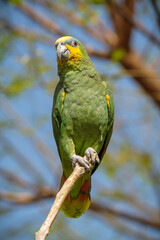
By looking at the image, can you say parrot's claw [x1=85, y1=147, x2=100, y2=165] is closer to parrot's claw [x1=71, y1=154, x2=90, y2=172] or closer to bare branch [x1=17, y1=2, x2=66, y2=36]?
parrot's claw [x1=71, y1=154, x2=90, y2=172]

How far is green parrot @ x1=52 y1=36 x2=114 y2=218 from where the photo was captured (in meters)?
1.63

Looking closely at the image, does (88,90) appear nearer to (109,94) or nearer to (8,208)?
(109,94)

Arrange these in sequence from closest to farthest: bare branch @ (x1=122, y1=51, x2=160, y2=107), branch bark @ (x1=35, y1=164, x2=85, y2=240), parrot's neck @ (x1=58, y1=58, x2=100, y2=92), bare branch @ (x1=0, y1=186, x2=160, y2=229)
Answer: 1. branch bark @ (x1=35, y1=164, x2=85, y2=240)
2. parrot's neck @ (x1=58, y1=58, x2=100, y2=92)
3. bare branch @ (x1=0, y1=186, x2=160, y2=229)
4. bare branch @ (x1=122, y1=51, x2=160, y2=107)

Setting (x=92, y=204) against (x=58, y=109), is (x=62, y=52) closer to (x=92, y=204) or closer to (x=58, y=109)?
(x=58, y=109)

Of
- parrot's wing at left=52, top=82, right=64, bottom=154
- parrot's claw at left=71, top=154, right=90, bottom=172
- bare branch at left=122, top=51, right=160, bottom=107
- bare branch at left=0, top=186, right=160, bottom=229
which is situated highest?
bare branch at left=122, top=51, right=160, bottom=107

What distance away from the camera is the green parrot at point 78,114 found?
1.63 meters

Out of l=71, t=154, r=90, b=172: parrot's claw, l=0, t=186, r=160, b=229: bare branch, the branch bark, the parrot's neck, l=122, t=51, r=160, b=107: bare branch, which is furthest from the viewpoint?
l=122, t=51, r=160, b=107: bare branch

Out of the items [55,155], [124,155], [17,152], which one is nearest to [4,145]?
[17,152]

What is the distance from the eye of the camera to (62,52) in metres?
1.65

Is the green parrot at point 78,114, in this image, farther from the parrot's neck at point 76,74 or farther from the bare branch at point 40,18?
the bare branch at point 40,18

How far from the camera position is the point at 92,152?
64.1 inches

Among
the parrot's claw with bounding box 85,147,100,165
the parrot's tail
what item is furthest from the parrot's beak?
the parrot's tail

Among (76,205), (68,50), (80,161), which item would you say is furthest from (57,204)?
(68,50)

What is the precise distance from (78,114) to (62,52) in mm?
360
